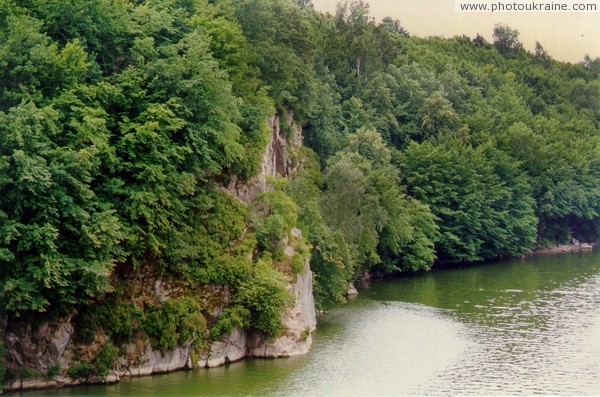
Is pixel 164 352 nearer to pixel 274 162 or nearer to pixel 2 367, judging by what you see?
pixel 2 367

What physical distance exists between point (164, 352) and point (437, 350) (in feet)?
40.1

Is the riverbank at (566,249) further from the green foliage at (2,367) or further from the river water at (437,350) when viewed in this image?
the green foliage at (2,367)

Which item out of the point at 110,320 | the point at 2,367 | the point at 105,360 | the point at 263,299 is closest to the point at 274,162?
the point at 263,299

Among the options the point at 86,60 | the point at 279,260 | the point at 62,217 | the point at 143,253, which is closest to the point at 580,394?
the point at 279,260

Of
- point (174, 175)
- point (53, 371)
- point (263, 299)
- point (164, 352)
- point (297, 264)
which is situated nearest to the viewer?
point (53, 371)

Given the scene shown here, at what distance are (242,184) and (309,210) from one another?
7676 millimetres

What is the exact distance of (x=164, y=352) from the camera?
38812mm

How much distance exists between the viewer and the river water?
37.6 m

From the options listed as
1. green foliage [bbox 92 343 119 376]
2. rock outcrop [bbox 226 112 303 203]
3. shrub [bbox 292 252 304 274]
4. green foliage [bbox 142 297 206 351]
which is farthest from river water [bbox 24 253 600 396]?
rock outcrop [bbox 226 112 303 203]

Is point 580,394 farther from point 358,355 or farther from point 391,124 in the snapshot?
point 391,124

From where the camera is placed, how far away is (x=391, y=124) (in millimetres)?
85750

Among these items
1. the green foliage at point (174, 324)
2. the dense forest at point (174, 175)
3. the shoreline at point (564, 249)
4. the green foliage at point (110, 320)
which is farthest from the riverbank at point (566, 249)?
the green foliage at point (110, 320)

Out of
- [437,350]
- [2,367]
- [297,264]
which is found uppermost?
[297,264]

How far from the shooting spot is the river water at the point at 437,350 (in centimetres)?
3756
